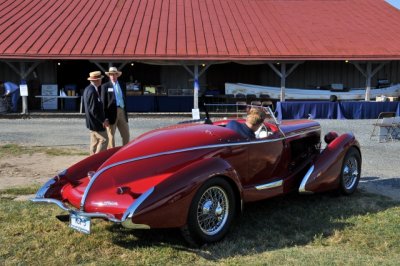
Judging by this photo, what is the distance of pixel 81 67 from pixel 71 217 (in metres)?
18.9

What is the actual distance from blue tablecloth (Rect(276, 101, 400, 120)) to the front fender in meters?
12.8

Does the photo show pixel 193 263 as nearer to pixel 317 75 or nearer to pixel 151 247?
pixel 151 247

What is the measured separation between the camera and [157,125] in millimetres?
15430

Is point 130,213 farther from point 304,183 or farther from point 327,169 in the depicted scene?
point 327,169

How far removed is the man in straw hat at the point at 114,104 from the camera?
A: 753cm

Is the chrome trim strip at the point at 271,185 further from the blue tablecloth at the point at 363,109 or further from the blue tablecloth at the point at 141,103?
the blue tablecloth at the point at 141,103

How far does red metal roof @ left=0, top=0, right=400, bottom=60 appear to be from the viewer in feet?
59.1

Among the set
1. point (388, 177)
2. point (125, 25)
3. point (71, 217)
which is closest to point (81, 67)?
point (125, 25)

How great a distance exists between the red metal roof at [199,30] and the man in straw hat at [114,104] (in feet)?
33.1

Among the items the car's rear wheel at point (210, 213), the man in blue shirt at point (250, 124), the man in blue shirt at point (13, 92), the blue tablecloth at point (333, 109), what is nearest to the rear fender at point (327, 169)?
the man in blue shirt at point (250, 124)

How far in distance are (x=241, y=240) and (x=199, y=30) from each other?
1678 centimetres

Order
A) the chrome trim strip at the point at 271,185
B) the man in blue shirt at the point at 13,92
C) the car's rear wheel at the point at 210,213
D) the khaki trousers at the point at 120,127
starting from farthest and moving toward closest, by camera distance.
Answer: the man in blue shirt at the point at 13,92, the khaki trousers at the point at 120,127, the chrome trim strip at the point at 271,185, the car's rear wheel at the point at 210,213

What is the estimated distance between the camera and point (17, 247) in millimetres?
4133

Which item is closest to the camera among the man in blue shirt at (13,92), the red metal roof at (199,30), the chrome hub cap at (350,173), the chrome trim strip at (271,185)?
the chrome trim strip at (271,185)
